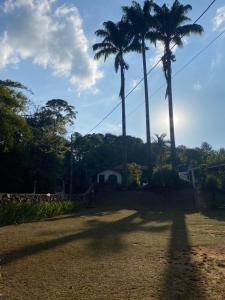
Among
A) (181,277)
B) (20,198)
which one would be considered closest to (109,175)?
(20,198)

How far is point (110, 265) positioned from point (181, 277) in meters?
1.63

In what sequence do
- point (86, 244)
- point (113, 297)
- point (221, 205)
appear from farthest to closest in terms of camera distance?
point (221, 205) → point (86, 244) → point (113, 297)

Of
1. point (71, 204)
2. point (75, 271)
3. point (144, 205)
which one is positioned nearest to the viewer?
point (75, 271)

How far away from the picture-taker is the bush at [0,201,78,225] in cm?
1602

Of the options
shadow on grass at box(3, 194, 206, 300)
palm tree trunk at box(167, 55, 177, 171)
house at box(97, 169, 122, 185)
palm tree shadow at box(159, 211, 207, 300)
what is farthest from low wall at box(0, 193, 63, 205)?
house at box(97, 169, 122, 185)

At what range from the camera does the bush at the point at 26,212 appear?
16.0 metres

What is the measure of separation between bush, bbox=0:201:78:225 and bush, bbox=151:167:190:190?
14.9 meters

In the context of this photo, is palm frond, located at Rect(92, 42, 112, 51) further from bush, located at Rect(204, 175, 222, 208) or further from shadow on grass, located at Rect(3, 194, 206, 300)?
shadow on grass, located at Rect(3, 194, 206, 300)

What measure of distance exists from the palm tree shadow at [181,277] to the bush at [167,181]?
25.6 metres

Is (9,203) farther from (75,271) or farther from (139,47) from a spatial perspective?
(139,47)

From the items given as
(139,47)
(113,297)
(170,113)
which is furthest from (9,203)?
(139,47)

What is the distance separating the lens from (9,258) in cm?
845

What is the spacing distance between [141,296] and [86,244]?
16.0 ft

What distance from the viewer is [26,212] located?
1781 centimetres
